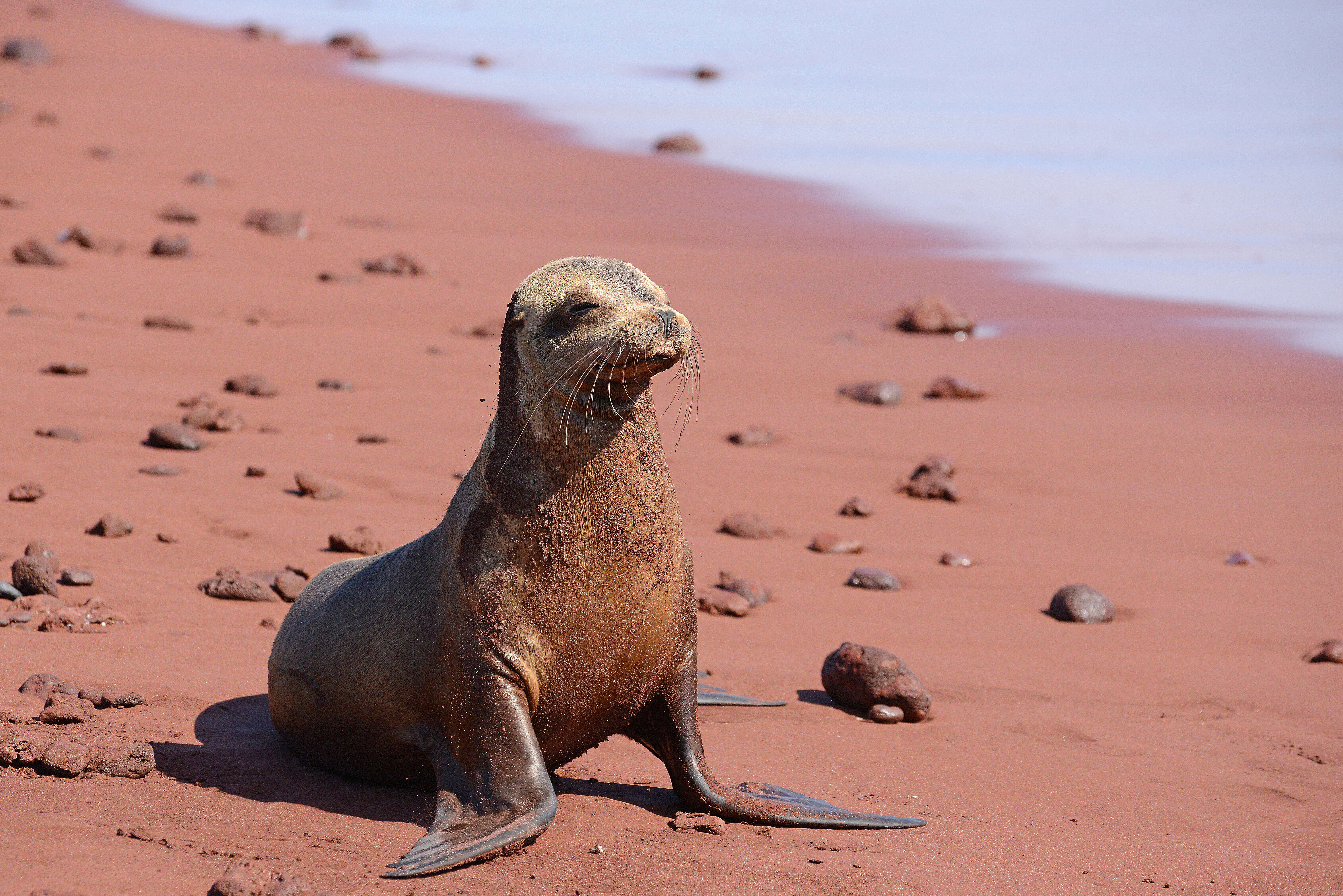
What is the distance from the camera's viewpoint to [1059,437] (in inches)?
392

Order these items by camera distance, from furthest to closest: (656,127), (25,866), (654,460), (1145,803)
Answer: (656,127), (1145,803), (654,460), (25,866)

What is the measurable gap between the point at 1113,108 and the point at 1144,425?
2179 cm

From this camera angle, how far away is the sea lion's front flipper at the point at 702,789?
4562mm

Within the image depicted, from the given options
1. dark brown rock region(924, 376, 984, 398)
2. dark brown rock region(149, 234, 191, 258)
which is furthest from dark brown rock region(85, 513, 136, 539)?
dark brown rock region(149, 234, 191, 258)

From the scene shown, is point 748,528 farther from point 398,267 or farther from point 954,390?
point 398,267

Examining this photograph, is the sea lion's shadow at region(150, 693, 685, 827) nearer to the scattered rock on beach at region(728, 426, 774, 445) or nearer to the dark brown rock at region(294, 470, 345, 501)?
Result: the dark brown rock at region(294, 470, 345, 501)

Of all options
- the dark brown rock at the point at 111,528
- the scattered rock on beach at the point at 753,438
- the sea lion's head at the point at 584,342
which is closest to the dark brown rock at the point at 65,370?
the dark brown rock at the point at 111,528

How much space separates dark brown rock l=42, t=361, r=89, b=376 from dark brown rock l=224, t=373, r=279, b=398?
0.85 meters

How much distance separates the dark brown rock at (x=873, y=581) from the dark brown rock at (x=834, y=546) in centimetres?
44

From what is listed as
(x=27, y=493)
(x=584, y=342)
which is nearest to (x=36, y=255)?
(x=27, y=493)

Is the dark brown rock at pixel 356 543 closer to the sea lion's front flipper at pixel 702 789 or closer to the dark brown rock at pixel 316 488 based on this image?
the dark brown rock at pixel 316 488

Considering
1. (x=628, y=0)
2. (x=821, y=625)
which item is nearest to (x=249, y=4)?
(x=628, y=0)

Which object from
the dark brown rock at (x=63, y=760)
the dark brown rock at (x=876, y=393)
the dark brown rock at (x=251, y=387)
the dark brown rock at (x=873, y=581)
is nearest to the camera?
the dark brown rock at (x=63, y=760)

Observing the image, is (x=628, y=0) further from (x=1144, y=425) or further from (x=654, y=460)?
(x=654, y=460)
